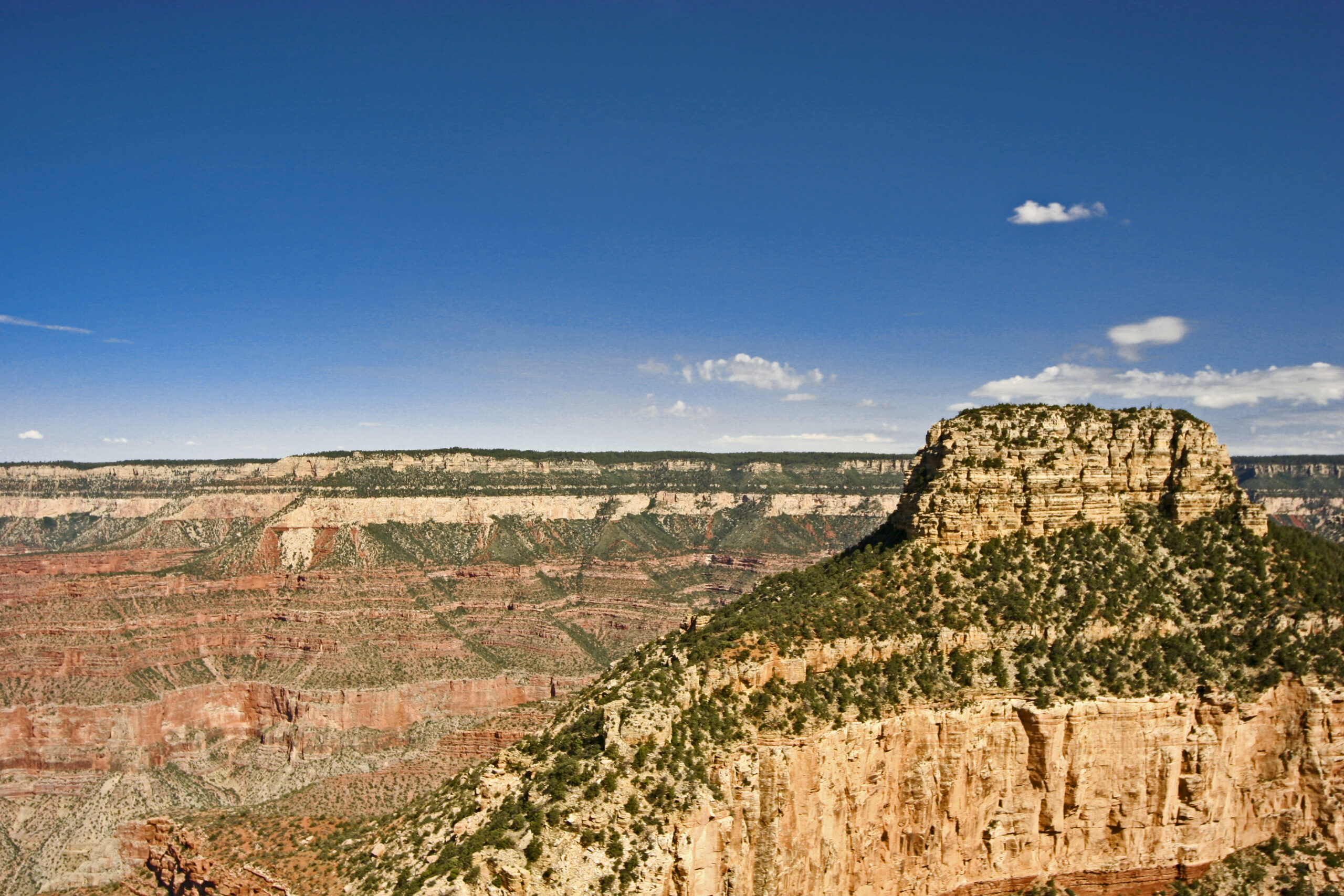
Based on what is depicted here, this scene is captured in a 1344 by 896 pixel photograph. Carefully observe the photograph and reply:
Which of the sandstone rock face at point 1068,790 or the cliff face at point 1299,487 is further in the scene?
the cliff face at point 1299,487

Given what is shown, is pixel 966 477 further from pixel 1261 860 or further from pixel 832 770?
pixel 1261 860

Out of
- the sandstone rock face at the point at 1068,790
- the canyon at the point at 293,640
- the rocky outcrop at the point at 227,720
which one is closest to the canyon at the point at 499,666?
Result: the sandstone rock face at the point at 1068,790

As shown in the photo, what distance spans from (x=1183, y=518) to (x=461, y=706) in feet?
300

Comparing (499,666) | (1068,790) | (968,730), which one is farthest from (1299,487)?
(968,730)

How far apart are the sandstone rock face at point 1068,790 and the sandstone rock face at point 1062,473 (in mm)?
10652

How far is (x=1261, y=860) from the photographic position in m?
A: 38.6

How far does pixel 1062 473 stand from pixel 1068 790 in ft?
53.4

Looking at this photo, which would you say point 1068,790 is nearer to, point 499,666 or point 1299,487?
point 499,666

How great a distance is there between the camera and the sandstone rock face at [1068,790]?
3681 centimetres

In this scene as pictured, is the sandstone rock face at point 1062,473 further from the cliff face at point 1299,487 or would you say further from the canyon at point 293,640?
the cliff face at point 1299,487

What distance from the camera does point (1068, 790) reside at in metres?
38.0

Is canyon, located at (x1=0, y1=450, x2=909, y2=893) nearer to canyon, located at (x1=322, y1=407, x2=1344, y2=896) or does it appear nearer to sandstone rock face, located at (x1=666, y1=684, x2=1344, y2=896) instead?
canyon, located at (x1=322, y1=407, x2=1344, y2=896)

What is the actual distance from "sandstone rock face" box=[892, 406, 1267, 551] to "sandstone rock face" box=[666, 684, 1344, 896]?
1065 centimetres

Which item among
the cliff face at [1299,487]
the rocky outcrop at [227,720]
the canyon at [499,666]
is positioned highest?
the cliff face at [1299,487]
